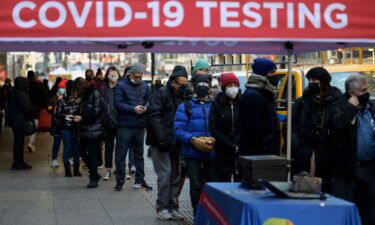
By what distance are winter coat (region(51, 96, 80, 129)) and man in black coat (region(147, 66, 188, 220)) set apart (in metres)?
3.78

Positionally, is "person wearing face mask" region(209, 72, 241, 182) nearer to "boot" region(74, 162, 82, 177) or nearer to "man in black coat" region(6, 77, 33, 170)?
"boot" region(74, 162, 82, 177)

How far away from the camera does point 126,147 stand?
12.6 meters

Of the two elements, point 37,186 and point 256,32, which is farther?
point 37,186

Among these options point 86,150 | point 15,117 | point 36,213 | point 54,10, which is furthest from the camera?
point 15,117

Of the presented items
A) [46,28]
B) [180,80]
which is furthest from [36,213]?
[46,28]

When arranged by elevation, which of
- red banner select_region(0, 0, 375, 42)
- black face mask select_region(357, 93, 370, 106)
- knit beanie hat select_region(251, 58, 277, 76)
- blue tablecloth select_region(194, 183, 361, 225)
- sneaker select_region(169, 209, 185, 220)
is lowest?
Answer: sneaker select_region(169, 209, 185, 220)

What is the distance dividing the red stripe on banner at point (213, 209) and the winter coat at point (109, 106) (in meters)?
7.24

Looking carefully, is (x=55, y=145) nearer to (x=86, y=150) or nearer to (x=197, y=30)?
(x=86, y=150)

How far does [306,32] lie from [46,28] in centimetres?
198

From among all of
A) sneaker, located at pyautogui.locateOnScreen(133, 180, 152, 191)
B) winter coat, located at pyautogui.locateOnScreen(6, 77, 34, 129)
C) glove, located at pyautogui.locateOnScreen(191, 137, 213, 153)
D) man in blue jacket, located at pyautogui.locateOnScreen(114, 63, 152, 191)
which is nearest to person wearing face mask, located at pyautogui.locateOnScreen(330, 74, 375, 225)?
glove, located at pyautogui.locateOnScreen(191, 137, 213, 153)

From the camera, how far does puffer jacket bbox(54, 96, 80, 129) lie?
13.7m

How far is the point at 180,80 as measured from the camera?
32.9 feet

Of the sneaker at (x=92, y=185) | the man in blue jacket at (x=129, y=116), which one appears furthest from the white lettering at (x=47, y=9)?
the sneaker at (x=92, y=185)

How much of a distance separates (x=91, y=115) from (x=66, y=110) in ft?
2.92
